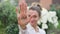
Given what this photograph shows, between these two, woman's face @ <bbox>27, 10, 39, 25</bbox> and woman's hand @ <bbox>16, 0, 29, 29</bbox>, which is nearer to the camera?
woman's hand @ <bbox>16, 0, 29, 29</bbox>

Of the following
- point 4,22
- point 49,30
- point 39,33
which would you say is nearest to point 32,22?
point 39,33

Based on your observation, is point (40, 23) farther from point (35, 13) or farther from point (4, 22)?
point (35, 13)

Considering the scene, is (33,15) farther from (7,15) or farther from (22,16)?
(7,15)

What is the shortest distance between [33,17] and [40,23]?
282cm

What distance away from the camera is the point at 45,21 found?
4531 mm

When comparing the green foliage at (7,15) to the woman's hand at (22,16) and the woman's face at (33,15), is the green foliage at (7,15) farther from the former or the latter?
the woman's hand at (22,16)

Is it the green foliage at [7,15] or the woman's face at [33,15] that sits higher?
the woman's face at [33,15]

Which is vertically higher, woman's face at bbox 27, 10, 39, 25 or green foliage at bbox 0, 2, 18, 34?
woman's face at bbox 27, 10, 39, 25

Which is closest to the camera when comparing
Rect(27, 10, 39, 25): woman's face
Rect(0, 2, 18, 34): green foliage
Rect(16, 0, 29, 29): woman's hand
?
Rect(16, 0, 29, 29): woman's hand

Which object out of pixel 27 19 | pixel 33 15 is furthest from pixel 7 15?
pixel 27 19

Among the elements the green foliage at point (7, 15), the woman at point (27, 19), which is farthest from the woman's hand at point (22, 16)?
the green foliage at point (7, 15)

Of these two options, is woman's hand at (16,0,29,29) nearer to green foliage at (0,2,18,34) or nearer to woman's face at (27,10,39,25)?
woman's face at (27,10,39,25)

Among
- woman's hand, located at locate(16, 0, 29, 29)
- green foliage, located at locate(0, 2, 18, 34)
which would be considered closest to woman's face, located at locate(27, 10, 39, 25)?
woman's hand, located at locate(16, 0, 29, 29)

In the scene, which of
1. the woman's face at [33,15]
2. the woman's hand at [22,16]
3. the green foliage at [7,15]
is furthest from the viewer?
the green foliage at [7,15]
